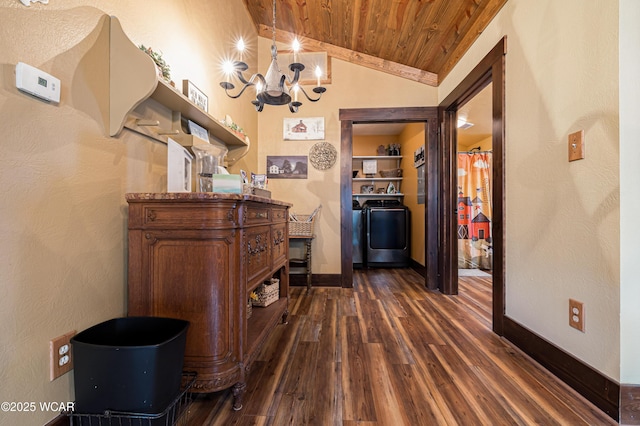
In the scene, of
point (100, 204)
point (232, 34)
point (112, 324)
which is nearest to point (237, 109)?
point (232, 34)

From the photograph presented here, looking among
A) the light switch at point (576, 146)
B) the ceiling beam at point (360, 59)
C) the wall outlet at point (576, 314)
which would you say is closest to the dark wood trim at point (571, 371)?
the wall outlet at point (576, 314)

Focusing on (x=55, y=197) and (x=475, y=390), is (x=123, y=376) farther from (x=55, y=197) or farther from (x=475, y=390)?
(x=475, y=390)

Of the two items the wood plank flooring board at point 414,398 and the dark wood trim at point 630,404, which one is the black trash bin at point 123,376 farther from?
the dark wood trim at point 630,404

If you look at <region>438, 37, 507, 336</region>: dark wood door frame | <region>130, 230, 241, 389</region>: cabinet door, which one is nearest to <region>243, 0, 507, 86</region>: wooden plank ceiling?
<region>438, 37, 507, 336</region>: dark wood door frame

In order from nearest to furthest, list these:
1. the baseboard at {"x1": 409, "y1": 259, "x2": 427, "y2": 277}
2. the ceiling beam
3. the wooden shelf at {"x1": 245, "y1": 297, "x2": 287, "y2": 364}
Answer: the wooden shelf at {"x1": 245, "y1": 297, "x2": 287, "y2": 364} → the ceiling beam → the baseboard at {"x1": 409, "y1": 259, "x2": 427, "y2": 277}

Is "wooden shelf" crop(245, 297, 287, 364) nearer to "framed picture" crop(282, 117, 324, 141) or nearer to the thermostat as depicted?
the thermostat

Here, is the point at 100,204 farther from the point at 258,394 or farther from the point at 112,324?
the point at 258,394

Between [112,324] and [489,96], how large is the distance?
394cm

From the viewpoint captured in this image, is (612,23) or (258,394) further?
(258,394)

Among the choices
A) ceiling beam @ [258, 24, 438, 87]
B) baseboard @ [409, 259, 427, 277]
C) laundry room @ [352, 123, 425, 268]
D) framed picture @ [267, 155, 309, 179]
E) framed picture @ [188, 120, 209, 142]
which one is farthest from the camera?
laundry room @ [352, 123, 425, 268]

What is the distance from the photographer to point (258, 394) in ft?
4.00

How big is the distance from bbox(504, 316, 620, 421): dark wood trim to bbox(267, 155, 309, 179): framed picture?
7.88 ft

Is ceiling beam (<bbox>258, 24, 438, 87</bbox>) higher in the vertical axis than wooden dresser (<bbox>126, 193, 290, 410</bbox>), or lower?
higher

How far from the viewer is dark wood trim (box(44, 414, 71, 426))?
86cm
